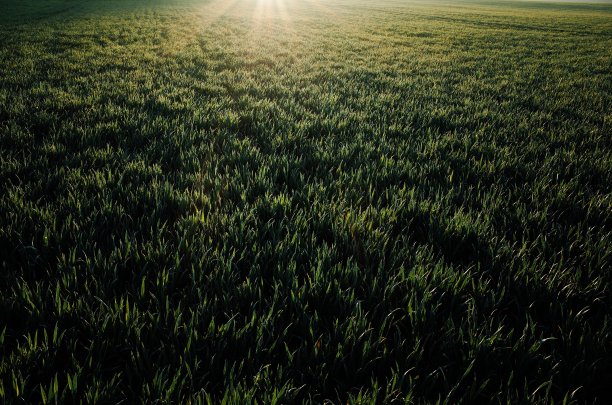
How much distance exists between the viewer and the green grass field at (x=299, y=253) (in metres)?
1.23

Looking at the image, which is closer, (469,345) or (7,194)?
(469,345)

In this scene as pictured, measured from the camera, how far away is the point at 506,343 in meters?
1.38

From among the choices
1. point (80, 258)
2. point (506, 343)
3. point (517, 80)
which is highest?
point (517, 80)

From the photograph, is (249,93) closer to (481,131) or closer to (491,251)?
(481,131)

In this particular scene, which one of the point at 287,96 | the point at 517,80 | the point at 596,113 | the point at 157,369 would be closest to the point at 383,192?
the point at 157,369

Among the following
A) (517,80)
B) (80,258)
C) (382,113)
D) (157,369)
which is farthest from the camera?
(517,80)

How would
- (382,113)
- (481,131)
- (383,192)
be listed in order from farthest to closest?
(382,113), (481,131), (383,192)

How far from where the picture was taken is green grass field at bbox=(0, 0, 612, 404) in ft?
4.03

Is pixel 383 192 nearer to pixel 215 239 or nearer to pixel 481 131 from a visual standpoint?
pixel 215 239

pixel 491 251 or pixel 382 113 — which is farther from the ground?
pixel 382 113

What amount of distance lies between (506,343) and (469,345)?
0.18 m

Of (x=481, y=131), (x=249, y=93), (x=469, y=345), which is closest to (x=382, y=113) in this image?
(x=481, y=131)

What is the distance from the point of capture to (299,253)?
183 cm

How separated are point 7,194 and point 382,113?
4.44 m
